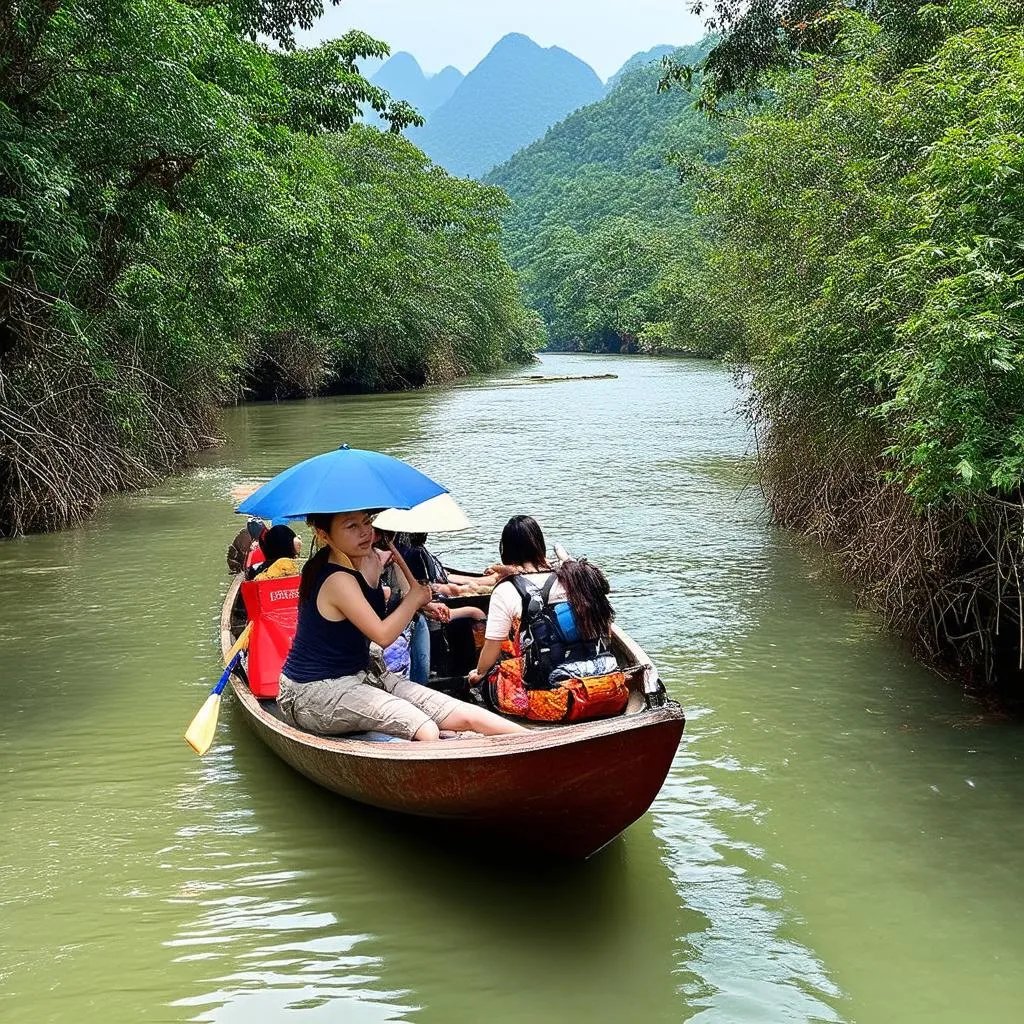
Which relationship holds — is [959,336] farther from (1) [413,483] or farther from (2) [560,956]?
(2) [560,956]

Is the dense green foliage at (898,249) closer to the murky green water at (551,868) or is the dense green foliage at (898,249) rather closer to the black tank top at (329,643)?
the murky green water at (551,868)

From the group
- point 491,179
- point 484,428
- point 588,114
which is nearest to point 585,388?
point 484,428

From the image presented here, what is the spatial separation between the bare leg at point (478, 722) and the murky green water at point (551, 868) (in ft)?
1.45

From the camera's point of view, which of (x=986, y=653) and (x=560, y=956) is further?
(x=986, y=653)

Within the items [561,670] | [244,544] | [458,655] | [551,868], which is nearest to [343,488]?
[561,670]

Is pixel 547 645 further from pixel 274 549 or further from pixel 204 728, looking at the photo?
pixel 274 549

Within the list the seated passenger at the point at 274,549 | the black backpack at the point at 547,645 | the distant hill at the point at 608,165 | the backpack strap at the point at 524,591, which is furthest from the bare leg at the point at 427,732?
the distant hill at the point at 608,165

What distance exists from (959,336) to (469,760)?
2923 mm

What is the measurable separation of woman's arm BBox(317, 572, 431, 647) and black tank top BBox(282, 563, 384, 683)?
0.08 meters

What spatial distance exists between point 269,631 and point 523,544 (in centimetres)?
201

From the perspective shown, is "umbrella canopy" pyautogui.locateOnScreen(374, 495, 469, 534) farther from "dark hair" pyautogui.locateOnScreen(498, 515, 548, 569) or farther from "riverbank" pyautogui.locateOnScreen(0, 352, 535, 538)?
"riverbank" pyautogui.locateOnScreen(0, 352, 535, 538)

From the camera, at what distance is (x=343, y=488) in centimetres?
500

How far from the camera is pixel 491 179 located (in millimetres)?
138500

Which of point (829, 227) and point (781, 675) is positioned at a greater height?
point (829, 227)
